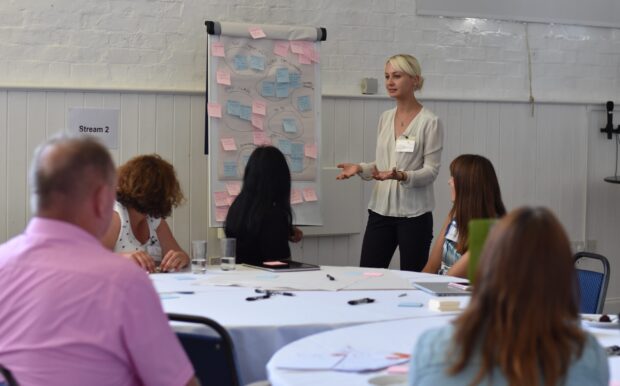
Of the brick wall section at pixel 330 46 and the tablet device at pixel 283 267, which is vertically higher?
the brick wall section at pixel 330 46

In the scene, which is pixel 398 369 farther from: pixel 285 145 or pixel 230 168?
pixel 285 145

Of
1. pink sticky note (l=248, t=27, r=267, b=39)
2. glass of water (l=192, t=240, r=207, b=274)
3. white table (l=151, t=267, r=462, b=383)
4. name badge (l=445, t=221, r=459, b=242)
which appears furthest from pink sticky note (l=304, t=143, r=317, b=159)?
white table (l=151, t=267, r=462, b=383)

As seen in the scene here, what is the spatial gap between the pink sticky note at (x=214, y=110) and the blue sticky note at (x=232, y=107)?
0.17 ft

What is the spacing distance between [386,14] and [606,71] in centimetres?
186

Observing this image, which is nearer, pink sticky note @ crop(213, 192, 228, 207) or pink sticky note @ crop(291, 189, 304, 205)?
pink sticky note @ crop(213, 192, 228, 207)

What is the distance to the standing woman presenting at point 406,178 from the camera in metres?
5.02

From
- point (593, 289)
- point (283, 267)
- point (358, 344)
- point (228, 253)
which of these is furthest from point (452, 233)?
point (358, 344)

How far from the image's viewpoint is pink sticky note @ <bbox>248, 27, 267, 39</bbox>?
5.27 meters

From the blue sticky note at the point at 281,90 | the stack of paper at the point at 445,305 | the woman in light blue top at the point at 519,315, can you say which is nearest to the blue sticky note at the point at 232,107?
the blue sticky note at the point at 281,90

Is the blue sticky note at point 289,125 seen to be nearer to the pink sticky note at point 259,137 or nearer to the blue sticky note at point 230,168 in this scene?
the pink sticky note at point 259,137

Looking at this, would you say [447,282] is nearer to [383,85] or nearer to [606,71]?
[383,85]

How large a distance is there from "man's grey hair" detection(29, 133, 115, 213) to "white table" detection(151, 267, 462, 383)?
2.94 feet

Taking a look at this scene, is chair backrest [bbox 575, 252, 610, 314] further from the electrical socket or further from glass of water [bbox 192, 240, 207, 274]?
the electrical socket

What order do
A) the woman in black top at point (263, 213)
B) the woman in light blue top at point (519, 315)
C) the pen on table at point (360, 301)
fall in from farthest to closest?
the woman in black top at point (263, 213), the pen on table at point (360, 301), the woman in light blue top at point (519, 315)
